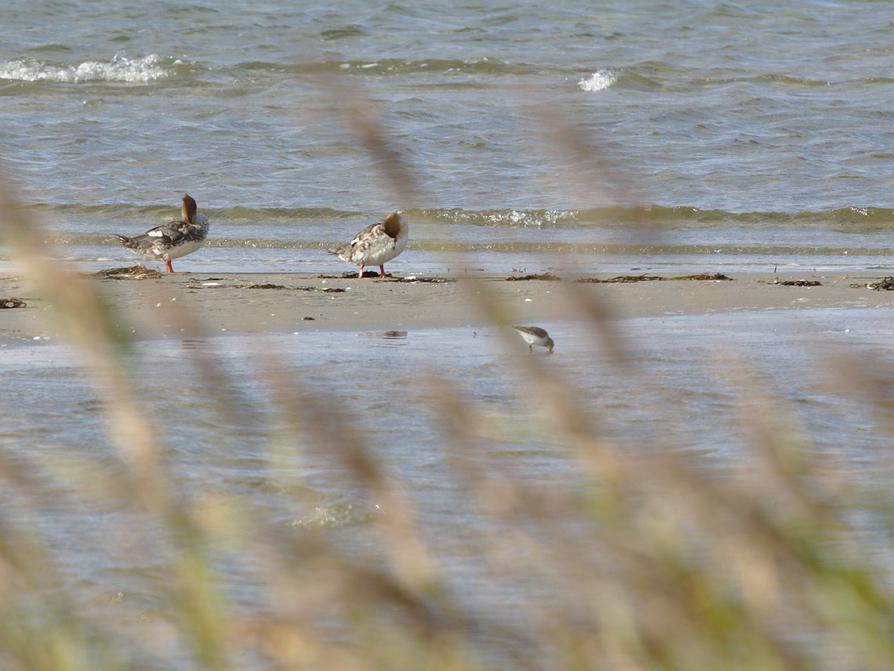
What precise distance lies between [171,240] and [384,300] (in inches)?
95.3

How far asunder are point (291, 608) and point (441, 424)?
0.39 m

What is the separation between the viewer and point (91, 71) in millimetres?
23328

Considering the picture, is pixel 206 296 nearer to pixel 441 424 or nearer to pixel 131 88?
pixel 441 424

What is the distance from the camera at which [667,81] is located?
70.3 feet

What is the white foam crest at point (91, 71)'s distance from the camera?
22.8 m

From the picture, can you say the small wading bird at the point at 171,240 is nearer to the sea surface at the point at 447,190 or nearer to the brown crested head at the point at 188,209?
the brown crested head at the point at 188,209

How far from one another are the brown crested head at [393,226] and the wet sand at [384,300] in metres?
0.41

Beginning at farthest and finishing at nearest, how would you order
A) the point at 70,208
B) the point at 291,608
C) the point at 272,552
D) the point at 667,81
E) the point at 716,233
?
1. the point at 667,81
2. the point at 70,208
3. the point at 716,233
4. the point at 291,608
5. the point at 272,552

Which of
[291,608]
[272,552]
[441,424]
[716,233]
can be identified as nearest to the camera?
[441,424]

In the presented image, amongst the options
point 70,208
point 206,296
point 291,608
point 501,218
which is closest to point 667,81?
point 501,218

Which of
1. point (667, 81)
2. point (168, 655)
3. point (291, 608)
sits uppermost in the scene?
point (291, 608)

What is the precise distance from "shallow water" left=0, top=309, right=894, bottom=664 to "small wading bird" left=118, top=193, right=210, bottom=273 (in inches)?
133

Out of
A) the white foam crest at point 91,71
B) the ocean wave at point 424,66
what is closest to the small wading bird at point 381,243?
the ocean wave at point 424,66

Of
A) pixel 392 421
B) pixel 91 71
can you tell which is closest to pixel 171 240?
pixel 392 421
